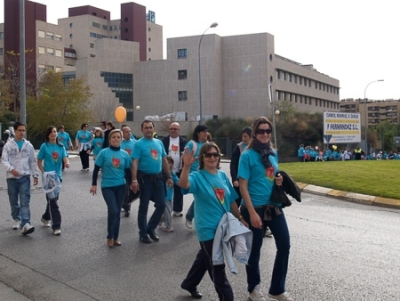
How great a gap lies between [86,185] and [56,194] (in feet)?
20.0

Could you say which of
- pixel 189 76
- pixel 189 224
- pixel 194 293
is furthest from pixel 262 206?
pixel 189 76

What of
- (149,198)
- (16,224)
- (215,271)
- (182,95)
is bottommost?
(16,224)

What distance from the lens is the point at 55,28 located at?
9131cm

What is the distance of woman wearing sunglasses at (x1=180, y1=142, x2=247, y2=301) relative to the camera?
14.8 feet

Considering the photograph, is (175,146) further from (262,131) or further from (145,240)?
(262,131)

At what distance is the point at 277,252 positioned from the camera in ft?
15.8

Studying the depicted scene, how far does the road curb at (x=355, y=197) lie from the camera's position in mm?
11903

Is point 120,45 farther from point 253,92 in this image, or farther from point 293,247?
point 293,247

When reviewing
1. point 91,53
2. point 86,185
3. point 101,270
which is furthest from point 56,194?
point 91,53

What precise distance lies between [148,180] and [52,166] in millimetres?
1973

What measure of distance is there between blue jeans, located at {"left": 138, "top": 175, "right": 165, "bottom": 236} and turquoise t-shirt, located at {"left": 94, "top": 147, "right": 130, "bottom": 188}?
13.7 inches

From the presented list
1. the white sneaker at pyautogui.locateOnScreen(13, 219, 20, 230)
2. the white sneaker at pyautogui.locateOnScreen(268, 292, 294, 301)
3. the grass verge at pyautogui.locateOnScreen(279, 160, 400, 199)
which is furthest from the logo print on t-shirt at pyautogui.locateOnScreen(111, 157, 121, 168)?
the grass verge at pyautogui.locateOnScreen(279, 160, 400, 199)

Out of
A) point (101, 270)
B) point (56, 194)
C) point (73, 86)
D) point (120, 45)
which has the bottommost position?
point (101, 270)

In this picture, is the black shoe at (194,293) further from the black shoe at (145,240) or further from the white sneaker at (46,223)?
the white sneaker at (46,223)
